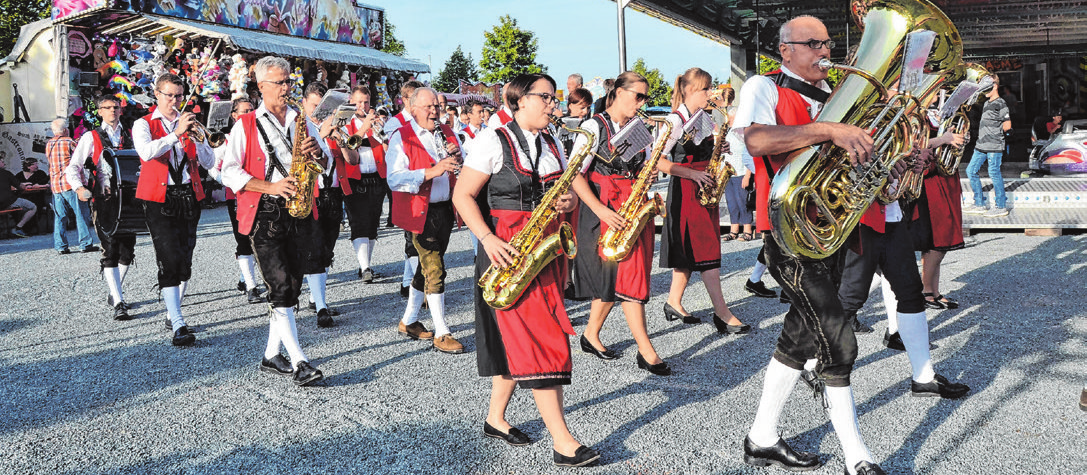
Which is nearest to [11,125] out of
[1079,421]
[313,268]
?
[313,268]

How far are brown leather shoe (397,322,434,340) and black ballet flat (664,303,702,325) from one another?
6.05 ft

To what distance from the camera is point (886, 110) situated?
9.53 feet

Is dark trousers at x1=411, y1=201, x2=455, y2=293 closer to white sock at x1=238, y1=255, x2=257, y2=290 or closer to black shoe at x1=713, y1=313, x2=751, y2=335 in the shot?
black shoe at x1=713, y1=313, x2=751, y2=335

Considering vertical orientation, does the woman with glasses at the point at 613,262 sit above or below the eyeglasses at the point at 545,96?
below

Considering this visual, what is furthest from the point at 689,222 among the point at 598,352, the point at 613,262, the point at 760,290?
the point at 760,290

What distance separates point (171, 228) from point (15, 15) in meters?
19.3

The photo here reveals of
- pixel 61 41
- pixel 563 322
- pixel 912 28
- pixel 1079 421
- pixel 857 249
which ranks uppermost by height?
pixel 61 41

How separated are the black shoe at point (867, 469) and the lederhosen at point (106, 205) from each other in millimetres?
6320

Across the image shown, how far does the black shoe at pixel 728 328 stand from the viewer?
19.1 ft

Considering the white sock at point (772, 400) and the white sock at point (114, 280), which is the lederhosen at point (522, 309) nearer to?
the white sock at point (772, 400)

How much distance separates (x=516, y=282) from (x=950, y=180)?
4.05m

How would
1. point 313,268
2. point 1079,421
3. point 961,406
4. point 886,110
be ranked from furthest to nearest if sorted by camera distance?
point 313,268 → point 961,406 → point 1079,421 → point 886,110

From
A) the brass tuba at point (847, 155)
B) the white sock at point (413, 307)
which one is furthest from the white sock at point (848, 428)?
the white sock at point (413, 307)

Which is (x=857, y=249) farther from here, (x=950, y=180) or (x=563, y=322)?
(x=950, y=180)
